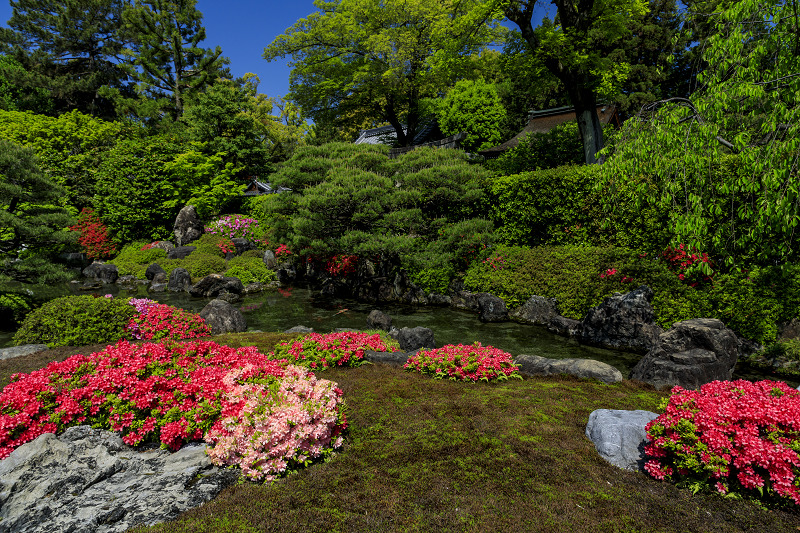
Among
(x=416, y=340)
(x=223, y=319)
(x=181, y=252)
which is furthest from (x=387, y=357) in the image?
(x=181, y=252)

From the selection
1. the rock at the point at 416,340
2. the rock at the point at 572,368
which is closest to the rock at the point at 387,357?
the rock at the point at 416,340

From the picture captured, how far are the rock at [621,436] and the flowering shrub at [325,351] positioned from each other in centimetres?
431

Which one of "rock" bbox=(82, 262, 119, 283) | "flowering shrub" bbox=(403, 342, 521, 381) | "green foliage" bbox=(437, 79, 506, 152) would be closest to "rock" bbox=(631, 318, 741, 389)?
"flowering shrub" bbox=(403, 342, 521, 381)

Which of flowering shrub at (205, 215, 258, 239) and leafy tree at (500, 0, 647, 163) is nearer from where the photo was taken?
leafy tree at (500, 0, 647, 163)

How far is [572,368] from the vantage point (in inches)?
287

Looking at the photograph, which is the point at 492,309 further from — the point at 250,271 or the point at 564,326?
the point at 250,271

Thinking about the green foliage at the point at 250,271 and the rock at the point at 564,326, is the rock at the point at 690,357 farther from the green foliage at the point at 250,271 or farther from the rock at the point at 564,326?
the green foliage at the point at 250,271

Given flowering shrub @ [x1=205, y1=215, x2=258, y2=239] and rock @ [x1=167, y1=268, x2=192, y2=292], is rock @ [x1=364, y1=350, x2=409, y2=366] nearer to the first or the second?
rock @ [x1=167, y1=268, x2=192, y2=292]

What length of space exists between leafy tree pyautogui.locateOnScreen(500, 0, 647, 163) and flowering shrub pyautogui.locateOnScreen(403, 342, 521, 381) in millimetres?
11402

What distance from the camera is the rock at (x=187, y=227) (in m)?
24.8

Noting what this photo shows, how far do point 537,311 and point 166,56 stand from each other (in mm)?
36254

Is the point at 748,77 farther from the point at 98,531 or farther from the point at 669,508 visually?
the point at 98,531

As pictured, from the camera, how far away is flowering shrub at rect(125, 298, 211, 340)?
9.08m

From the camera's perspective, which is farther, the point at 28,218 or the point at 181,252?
the point at 181,252
